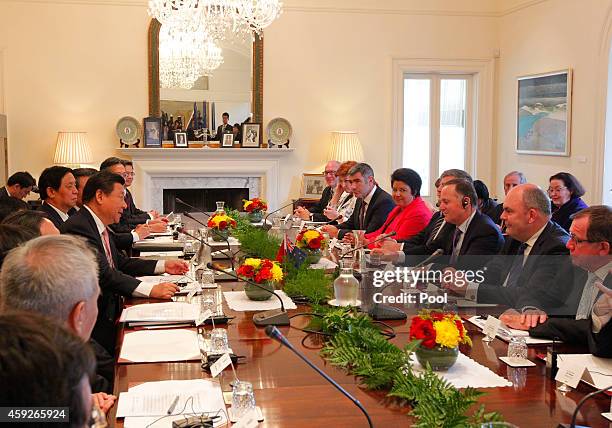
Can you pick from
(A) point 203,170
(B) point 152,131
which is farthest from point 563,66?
(B) point 152,131

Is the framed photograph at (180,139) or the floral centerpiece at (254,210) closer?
the floral centerpiece at (254,210)

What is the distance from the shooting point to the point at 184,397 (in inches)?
82.3

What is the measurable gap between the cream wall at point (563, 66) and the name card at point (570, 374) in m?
5.43

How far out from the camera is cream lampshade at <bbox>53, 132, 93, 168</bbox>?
8.20 metres

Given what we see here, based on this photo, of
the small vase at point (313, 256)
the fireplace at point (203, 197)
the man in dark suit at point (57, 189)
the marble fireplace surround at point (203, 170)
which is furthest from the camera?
the fireplace at point (203, 197)

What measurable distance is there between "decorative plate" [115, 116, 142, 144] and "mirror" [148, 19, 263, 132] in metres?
0.43

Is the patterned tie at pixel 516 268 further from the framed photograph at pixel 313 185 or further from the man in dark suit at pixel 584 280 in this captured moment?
the framed photograph at pixel 313 185

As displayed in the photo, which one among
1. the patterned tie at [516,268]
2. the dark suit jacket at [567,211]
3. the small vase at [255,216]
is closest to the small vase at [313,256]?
the patterned tie at [516,268]

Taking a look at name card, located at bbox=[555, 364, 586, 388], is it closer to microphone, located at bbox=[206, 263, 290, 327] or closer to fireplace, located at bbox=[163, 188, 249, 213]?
microphone, located at bbox=[206, 263, 290, 327]

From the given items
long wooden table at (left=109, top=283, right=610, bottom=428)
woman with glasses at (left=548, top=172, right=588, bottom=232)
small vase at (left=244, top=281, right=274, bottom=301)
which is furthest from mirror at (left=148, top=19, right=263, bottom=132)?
long wooden table at (left=109, top=283, right=610, bottom=428)

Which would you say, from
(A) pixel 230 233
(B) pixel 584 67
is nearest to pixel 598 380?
(A) pixel 230 233

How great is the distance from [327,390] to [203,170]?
6.86 m

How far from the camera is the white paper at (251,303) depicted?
3.23 m

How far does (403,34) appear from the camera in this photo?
927 centimetres
